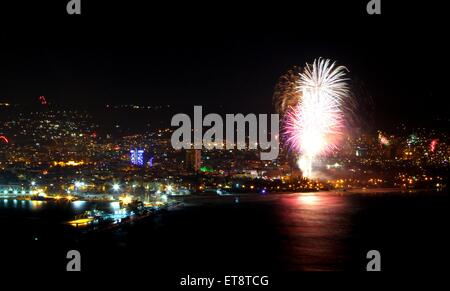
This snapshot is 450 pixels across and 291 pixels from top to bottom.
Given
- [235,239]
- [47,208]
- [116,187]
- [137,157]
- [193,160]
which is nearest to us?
[235,239]

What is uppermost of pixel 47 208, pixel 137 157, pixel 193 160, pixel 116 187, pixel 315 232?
pixel 137 157

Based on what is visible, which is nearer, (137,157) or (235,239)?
(235,239)

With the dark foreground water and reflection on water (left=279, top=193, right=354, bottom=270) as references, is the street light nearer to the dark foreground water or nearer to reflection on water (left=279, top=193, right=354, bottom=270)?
the dark foreground water

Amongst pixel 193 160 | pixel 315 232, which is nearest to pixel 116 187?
pixel 193 160

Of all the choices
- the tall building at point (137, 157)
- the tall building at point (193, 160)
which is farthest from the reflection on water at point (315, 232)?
the tall building at point (137, 157)

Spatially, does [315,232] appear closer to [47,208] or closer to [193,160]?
[47,208]

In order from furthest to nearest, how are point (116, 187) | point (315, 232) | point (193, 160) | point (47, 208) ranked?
point (193, 160) < point (116, 187) < point (47, 208) < point (315, 232)

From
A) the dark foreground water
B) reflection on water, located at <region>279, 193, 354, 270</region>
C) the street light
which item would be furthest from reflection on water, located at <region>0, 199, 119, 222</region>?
reflection on water, located at <region>279, 193, 354, 270</region>
